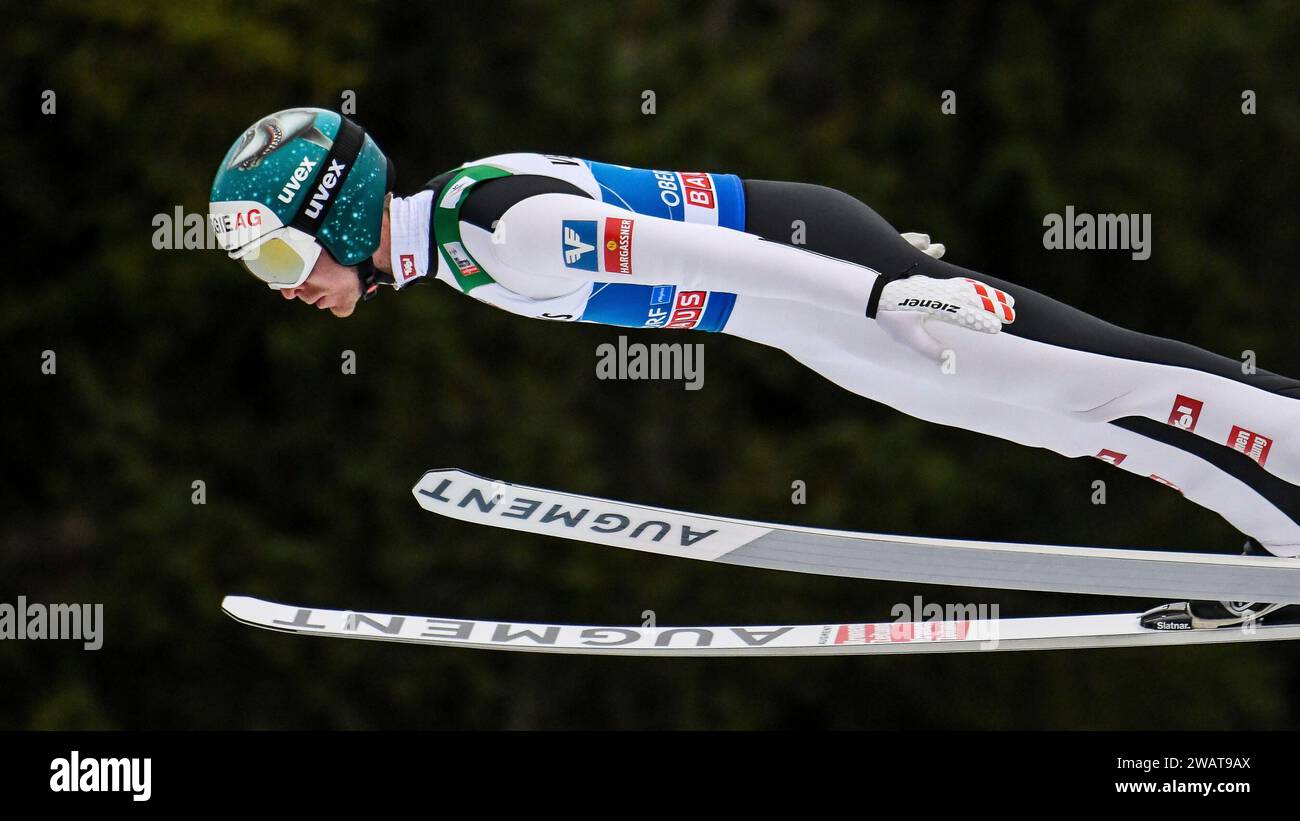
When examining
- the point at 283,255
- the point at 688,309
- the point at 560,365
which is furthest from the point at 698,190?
the point at 560,365

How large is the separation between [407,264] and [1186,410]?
7.34 ft

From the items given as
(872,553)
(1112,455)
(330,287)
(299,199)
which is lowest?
(872,553)

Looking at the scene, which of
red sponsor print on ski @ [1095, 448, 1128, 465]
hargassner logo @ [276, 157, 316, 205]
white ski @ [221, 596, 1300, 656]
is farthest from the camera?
white ski @ [221, 596, 1300, 656]

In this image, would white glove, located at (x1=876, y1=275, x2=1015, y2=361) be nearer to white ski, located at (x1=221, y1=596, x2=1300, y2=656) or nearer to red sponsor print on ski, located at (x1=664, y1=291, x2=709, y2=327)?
red sponsor print on ski, located at (x1=664, y1=291, x2=709, y2=327)

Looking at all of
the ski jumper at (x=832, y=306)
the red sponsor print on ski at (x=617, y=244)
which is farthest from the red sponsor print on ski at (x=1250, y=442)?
the red sponsor print on ski at (x=617, y=244)

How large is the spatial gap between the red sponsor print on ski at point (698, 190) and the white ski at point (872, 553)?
1.04 m

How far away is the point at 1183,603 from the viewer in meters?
5.83

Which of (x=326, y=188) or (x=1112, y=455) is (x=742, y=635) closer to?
(x=1112, y=455)

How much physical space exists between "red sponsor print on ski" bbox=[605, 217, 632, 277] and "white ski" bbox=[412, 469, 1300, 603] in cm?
112

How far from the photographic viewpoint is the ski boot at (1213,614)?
561 cm

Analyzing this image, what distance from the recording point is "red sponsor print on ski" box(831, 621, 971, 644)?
582 cm

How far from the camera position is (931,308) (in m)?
4.62

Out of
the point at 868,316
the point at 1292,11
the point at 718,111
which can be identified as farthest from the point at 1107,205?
the point at 868,316

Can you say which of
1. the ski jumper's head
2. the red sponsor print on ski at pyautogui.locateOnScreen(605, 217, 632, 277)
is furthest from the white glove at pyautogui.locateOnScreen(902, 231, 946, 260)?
the ski jumper's head
